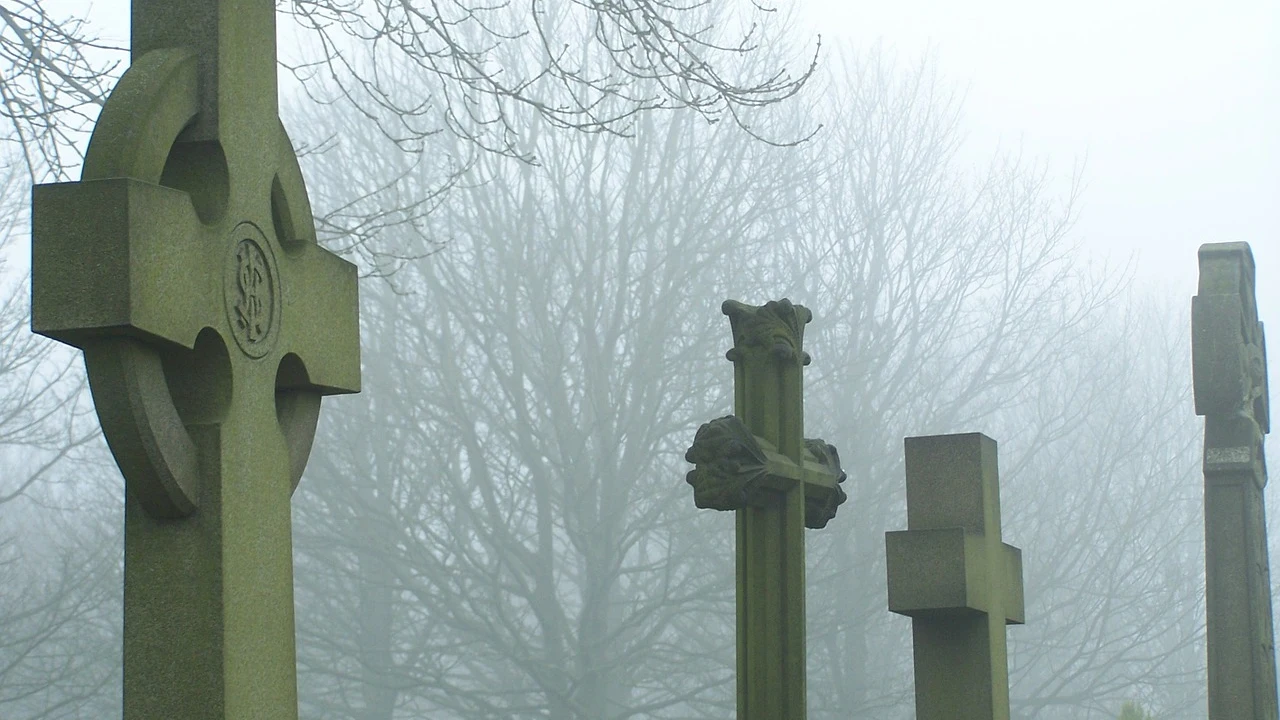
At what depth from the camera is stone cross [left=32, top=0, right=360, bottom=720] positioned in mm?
1634

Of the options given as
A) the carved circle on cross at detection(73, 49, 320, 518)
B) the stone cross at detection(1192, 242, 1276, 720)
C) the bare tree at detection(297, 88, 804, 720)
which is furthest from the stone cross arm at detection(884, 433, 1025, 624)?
the bare tree at detection(297, 88, 804, 720)

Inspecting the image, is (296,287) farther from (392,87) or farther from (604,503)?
(392,87)

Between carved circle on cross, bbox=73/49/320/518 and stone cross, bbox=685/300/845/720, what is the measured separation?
2.48 ft

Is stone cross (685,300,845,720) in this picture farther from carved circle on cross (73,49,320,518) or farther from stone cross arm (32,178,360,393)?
stone cross arm (32,178,360,393)

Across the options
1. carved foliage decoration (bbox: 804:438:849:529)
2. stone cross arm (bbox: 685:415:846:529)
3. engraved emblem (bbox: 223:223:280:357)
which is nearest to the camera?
engraved emblem (bbox: 223:223:280:357)

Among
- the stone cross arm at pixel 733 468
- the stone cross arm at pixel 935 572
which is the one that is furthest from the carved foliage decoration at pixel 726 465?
the stone cross arm at pixel 935 572

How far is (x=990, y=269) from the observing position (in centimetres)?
1559

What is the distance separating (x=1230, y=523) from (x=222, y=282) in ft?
11.8

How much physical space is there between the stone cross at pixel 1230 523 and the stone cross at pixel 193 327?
330 cm

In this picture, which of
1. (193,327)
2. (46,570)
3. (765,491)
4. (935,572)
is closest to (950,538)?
(935,572)

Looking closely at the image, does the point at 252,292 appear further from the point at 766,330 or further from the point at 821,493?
the point at 821,493

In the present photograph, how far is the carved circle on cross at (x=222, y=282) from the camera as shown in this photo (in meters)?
1.66

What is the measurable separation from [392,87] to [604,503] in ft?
14.6

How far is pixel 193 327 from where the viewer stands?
1.76 m
